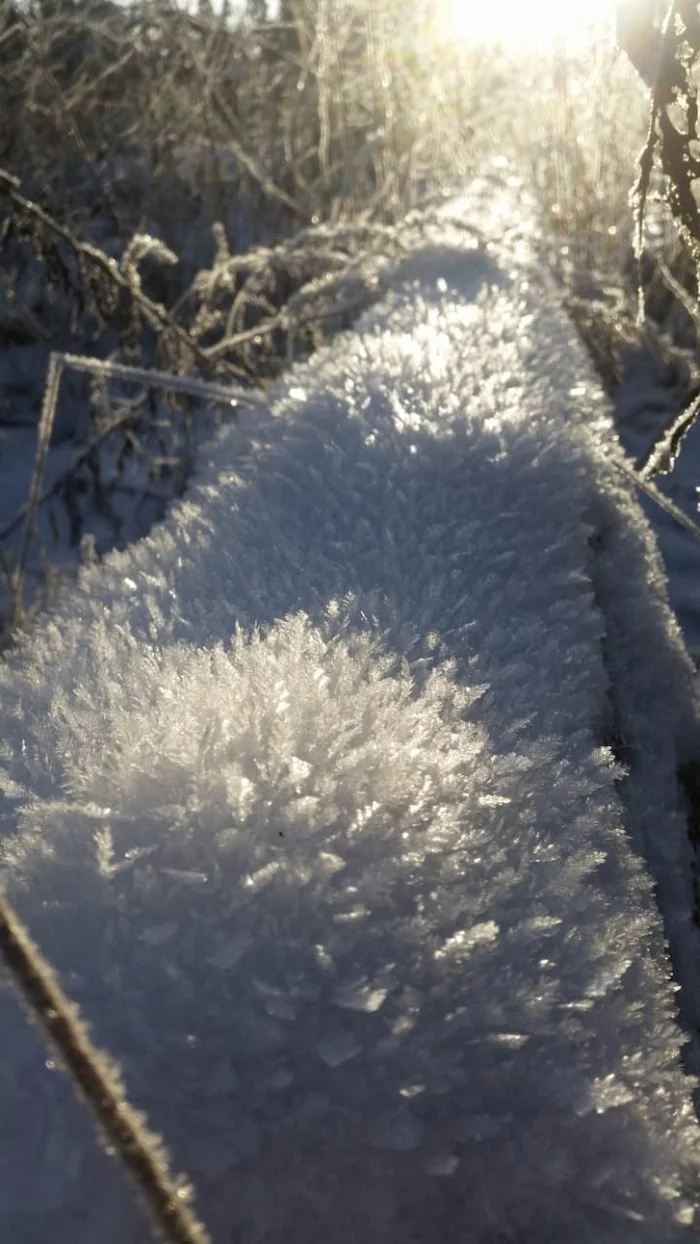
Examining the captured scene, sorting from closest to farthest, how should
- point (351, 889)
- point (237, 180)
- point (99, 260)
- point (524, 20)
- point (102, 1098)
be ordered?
point (102, 1098) → point (351, 889) → point (99, 260) → point (524, 20) → point (237, 180)

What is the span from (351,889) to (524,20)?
3559mm

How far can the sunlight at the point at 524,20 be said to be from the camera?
121 inches

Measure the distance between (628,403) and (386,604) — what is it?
2573 millimetres

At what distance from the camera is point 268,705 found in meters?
0.62

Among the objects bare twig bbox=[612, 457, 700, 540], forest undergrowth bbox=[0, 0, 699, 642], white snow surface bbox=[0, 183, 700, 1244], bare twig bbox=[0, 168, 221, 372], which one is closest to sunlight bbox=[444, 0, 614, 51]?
forest undergrowth bbox=[0, 0, 699, 642]

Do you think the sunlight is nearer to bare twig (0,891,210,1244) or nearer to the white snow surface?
the white snow surface

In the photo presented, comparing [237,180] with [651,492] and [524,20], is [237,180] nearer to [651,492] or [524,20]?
[524,20]

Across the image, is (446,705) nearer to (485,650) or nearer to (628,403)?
(485,650)

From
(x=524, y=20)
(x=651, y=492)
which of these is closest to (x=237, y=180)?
(x=524, y=20)

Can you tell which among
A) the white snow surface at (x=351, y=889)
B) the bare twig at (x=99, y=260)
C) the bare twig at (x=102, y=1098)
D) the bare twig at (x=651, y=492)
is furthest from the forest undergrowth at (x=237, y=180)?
the bare twig at (x=102, y=1098)

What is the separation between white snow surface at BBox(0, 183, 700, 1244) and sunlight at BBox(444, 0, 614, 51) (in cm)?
256

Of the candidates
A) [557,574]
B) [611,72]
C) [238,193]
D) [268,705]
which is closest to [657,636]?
[557,574]

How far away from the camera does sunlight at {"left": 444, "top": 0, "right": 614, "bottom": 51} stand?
10.0 ft

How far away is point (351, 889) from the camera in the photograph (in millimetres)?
517
